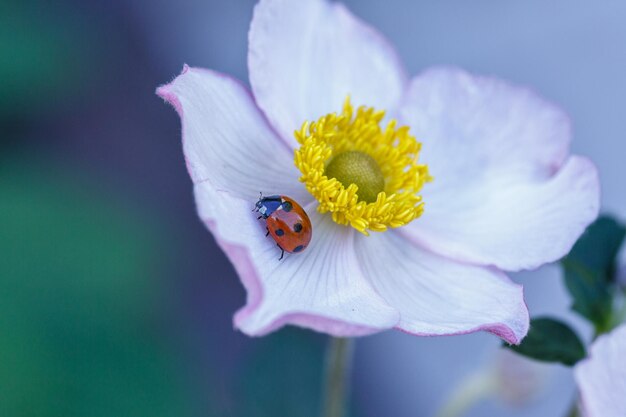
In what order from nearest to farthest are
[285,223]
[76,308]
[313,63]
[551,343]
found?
[285,223], [551,343], [313,63], [76,308]

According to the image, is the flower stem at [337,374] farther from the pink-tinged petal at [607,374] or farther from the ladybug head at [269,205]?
the pink-tinged petal at [607,374]

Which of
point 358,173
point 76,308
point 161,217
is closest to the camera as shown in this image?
point 358,173

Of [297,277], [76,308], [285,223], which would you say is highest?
[285,223]

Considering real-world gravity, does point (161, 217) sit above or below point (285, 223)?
below

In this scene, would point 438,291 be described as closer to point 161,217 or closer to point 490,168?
point 490,168

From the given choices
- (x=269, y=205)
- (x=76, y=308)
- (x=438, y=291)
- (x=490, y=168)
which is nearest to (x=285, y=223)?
(x=269, y=205)

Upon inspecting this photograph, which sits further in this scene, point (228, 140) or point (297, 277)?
point (228, 140)

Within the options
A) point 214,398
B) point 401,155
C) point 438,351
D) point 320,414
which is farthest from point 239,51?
point 401,155

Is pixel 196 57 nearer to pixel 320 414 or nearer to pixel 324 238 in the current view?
pixel 320 414
